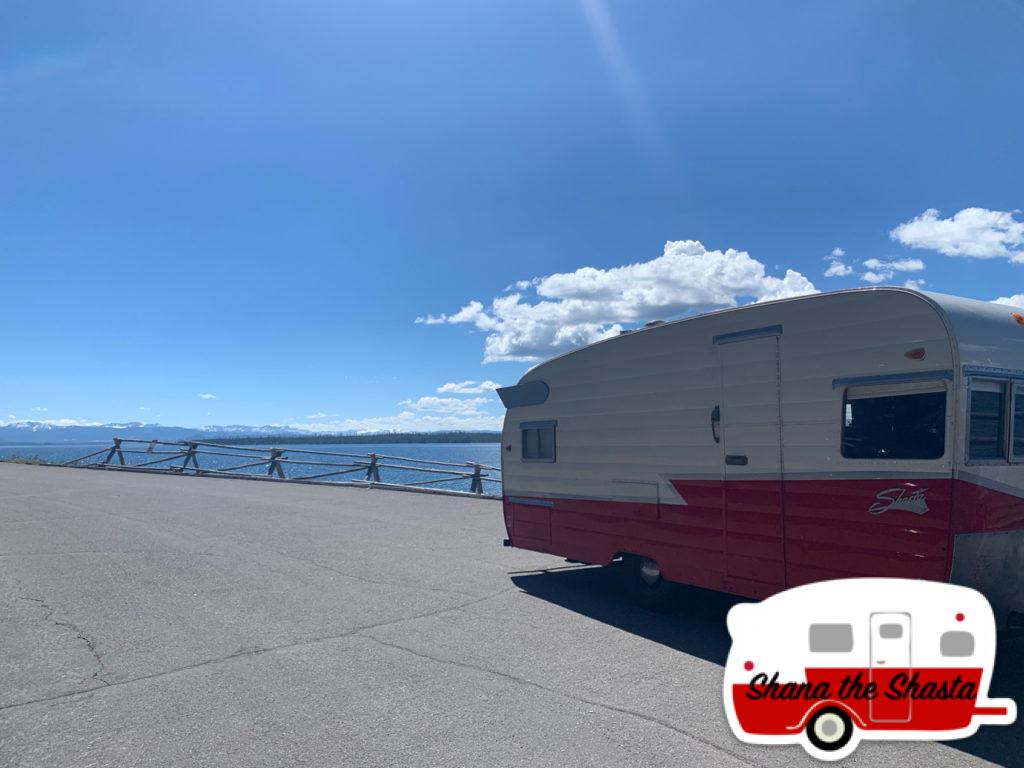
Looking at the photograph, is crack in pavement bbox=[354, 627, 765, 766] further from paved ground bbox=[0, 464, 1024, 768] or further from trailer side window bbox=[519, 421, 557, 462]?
trailer side window bbox=[519, 421, 557, 462]

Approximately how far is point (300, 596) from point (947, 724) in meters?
6.29

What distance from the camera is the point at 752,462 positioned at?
6375 mm

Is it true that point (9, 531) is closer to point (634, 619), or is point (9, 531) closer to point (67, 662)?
point (67, 662)

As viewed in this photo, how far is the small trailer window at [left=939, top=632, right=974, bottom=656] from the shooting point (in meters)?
4.05

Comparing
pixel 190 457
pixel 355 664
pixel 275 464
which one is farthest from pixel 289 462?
pixel 355 664

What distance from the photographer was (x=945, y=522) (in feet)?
16.4

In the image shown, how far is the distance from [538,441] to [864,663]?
5478 mm

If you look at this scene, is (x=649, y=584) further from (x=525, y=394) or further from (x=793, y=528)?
(x=525, y=394)

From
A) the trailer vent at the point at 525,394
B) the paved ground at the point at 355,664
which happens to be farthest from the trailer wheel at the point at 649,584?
the trailer vent at the point at 525,394

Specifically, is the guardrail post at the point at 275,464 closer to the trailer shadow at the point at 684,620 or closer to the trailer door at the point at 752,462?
the trailer shadow at the point at 684,620

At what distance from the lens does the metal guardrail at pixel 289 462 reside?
773 inches

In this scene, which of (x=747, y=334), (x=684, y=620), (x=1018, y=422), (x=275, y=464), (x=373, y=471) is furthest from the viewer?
(x=275, y=464)

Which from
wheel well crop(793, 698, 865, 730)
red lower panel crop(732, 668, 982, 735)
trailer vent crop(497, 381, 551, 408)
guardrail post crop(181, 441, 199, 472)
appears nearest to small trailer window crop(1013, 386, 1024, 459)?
red lower panel crop(732, 668, 982, 735)

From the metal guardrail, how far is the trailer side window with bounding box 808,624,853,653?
537 inches
